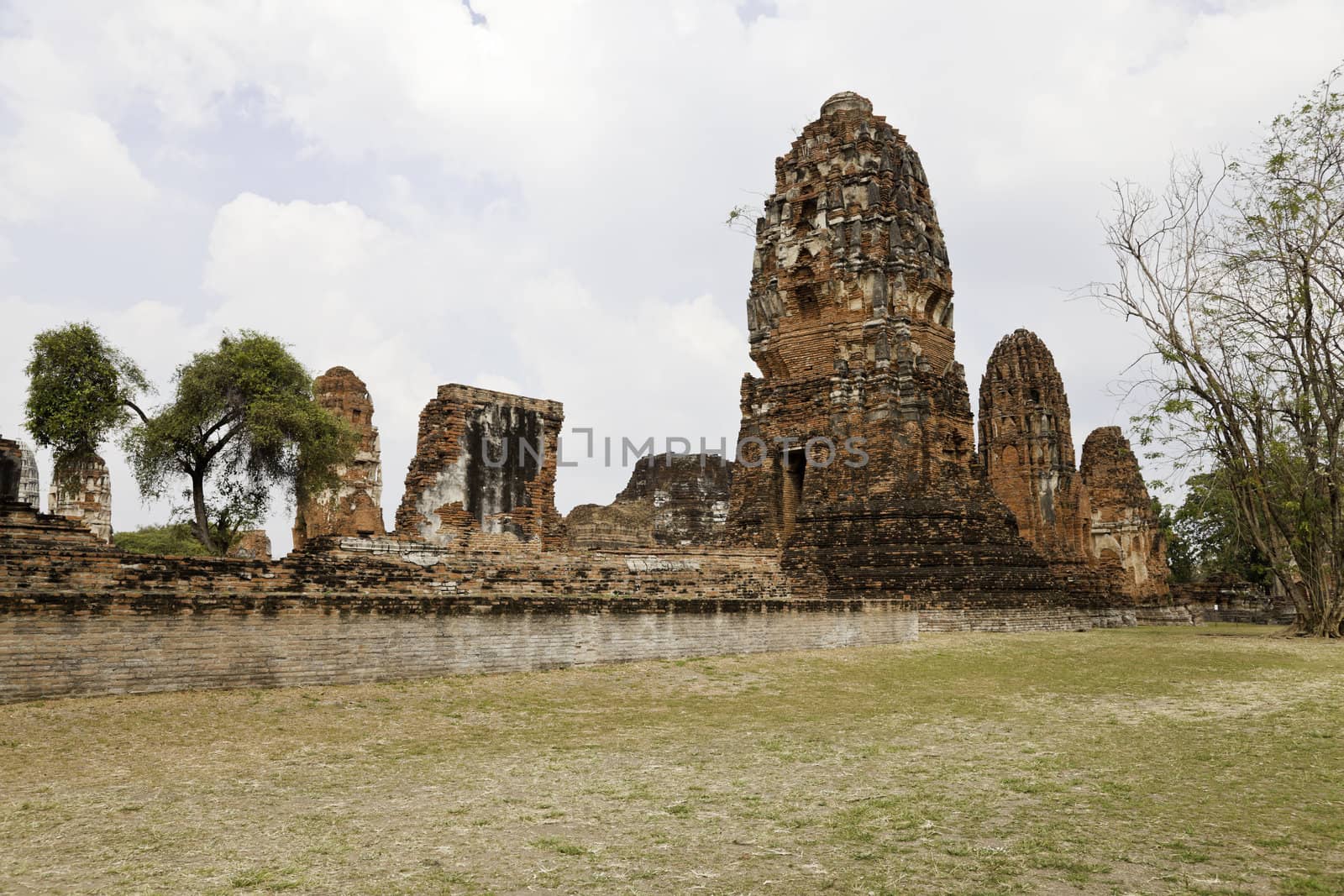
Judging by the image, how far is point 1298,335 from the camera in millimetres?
17547

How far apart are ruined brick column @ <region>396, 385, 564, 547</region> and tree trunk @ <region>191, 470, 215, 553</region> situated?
4528 mm

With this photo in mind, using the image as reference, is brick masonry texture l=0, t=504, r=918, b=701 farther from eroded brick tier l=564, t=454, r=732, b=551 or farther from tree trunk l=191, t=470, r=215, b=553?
eroded brick tier l=564, t=454, r=732, b=551

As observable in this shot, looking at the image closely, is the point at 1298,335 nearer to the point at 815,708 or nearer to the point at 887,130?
the point at 887,130

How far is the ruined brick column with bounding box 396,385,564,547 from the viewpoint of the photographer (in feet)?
49.9

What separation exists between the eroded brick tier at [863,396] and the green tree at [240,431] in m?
8.17

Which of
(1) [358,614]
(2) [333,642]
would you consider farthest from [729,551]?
(2) [333,642]

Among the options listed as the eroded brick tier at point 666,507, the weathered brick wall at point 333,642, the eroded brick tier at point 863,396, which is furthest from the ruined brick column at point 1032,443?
the weathered brick wall at point 333,642

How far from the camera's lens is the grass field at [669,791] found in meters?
3.45

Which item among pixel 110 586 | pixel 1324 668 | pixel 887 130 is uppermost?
pixel 887 130

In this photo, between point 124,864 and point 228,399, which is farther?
point 228,399

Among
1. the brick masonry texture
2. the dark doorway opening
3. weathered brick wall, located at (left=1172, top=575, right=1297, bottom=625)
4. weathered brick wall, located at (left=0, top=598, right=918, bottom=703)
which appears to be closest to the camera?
weathered brick wall, located at (left=0, top=598, right=918, bottom=703)

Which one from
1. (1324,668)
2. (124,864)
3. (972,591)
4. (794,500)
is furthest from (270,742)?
(794,500)

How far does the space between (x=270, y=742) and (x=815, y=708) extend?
390 cm

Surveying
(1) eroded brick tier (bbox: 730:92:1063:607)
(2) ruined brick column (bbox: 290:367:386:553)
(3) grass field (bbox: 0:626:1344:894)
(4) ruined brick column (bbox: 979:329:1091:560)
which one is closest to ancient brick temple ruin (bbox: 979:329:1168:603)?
(4) ruined brick column (bbox: 979:329:1091:560)
